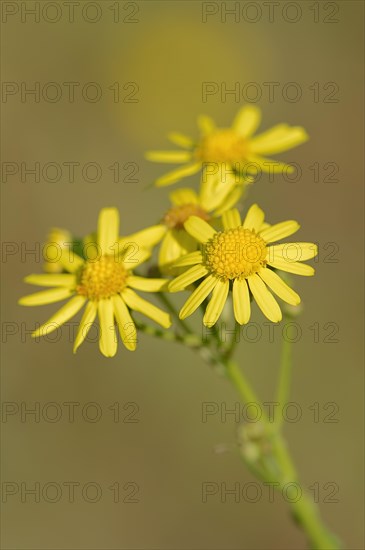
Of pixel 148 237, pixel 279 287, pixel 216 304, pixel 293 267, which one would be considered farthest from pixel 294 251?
pixel 148 237

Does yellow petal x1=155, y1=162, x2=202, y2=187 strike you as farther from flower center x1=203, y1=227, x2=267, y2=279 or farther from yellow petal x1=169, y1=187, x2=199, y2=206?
flower center x1=203, y1=227, x2=267, y2=279

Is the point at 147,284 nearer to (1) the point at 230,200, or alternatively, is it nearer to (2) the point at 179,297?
(1) the point at 230,200

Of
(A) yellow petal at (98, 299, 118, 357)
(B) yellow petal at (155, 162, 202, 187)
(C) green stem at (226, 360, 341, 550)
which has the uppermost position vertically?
(B) yellow petal at (155, 162, 202, 187)

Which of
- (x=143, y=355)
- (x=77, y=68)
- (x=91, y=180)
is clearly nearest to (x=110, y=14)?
(x=77, y=68)

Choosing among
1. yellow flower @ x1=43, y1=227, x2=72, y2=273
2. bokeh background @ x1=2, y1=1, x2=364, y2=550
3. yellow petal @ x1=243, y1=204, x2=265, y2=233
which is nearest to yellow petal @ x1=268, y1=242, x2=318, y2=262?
yellow petal @ x1=243, y1=204, x2=265, y2=233

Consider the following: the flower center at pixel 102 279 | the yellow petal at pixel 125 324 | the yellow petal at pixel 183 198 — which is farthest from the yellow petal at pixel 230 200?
the yellow petal at pixel 125 324

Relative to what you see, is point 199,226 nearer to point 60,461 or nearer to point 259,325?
point 259,325
